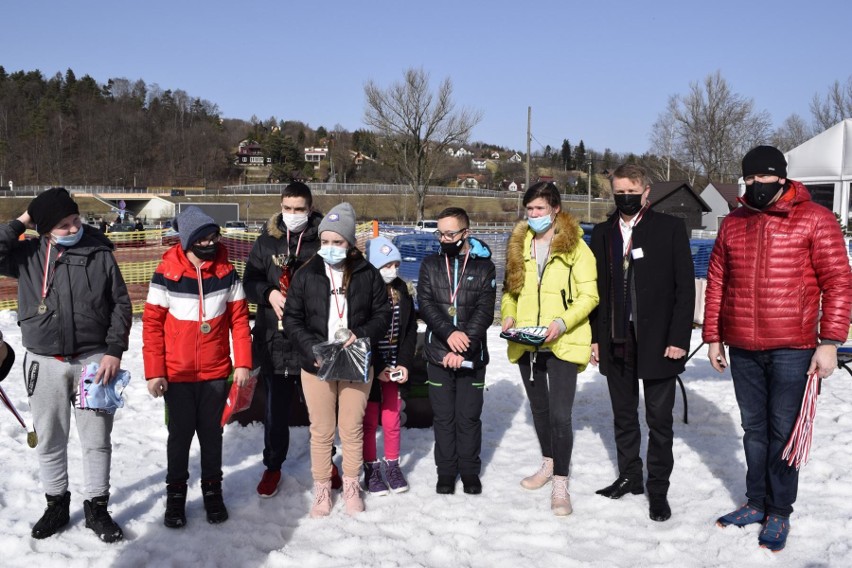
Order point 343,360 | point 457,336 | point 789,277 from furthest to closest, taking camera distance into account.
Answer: point 457,336 → point 343,360 → point 789,277

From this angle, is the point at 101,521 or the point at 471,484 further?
the point at 471,484

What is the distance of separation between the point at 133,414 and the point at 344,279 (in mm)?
2978

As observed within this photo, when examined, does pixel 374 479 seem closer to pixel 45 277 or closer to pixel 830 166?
pixel 45 277

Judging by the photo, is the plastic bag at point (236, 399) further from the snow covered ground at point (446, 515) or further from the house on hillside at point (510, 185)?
the house on hillside at point (510, 185)

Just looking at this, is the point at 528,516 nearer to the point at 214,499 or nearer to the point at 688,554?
the point at 688,554

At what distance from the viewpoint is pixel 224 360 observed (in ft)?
13.1

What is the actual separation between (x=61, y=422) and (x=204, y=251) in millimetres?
1201

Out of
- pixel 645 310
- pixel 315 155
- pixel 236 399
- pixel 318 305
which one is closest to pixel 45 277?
pixel 236 399

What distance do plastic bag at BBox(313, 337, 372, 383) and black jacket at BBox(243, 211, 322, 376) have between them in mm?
475

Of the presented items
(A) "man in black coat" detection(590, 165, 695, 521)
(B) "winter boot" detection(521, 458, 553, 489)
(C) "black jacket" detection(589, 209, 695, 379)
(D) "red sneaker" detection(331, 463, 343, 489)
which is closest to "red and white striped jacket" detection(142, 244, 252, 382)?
(D) "red sneaker" detection(331, 463, 343, 489)

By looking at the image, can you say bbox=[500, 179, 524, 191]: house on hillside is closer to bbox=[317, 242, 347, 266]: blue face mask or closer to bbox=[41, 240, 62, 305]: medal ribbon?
bbox=[317, 242, 347, 266]: blue face mask

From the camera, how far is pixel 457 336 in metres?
4.33

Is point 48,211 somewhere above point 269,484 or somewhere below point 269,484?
above

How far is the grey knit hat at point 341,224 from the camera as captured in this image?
4023mm
